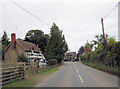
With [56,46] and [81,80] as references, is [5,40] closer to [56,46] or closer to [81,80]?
[56,46]

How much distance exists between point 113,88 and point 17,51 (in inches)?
1353

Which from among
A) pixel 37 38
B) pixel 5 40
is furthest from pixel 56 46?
pixel 5 40

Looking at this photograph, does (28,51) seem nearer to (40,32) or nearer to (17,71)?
(40,32)

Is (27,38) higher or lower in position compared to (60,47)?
higher

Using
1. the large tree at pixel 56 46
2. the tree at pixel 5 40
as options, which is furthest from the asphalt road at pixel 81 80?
the tree at pixel 5 40

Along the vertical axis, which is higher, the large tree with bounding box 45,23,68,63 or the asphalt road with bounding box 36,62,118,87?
the large tree with bounding box 45,23,68,63

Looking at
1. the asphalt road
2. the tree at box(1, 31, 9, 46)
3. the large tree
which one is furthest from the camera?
the tree at box(1, 31, 9, 46)

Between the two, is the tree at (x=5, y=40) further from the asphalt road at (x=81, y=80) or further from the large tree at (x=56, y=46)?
the asphalt road at (x=81, y=80)

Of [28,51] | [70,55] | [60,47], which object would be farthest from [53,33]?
[70,55]

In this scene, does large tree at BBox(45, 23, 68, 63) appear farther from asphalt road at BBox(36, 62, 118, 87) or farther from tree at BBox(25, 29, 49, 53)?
asphalt road at BBox(36, 62, 118, 87)

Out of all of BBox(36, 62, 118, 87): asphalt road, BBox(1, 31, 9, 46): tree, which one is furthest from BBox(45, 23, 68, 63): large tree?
BBox(36, 62, 118, 87): asphalt road

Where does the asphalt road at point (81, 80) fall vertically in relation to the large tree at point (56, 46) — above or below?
below

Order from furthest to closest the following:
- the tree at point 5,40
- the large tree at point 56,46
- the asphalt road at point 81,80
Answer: the tree at point 5,40
the large tree at point 56,46
the asphalt road at point 81,80

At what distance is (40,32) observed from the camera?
63.9 meters
